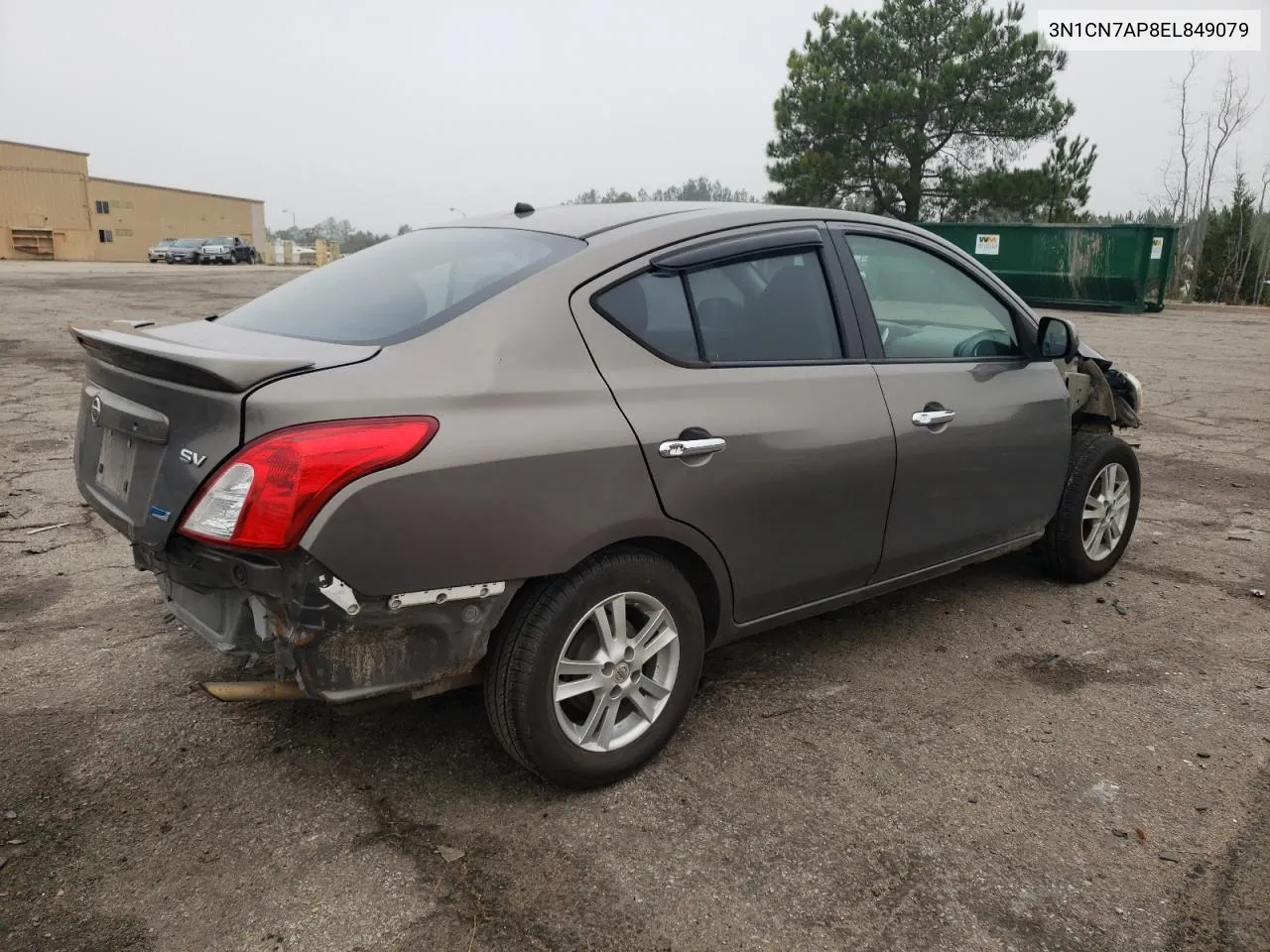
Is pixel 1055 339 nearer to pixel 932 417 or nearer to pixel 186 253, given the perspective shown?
pixel 932 417

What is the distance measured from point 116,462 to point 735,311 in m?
1.82

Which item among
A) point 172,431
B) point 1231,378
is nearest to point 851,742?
point 172,431

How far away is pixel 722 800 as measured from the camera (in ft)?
8.82

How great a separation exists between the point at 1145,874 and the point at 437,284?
2.44 metres

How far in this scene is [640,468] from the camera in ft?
8.53

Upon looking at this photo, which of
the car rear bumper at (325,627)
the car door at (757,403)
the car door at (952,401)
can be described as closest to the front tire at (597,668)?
the car rear bumper at (325,627)

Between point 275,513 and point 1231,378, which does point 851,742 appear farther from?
point 1231,378

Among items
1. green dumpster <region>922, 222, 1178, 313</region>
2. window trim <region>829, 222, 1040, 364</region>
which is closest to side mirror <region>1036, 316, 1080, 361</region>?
window trim <region>829, 222, 1040, 364</region>

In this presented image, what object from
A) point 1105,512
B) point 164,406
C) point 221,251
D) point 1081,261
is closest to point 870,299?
point 1105,512

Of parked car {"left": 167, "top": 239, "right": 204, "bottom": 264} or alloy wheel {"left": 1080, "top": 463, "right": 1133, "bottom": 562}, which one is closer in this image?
alloy wheel {"left": 1080, "top": 463, "right": 1133, "bottom": 562}

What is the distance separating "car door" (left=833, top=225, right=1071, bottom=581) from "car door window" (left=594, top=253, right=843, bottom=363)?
0.22 meters

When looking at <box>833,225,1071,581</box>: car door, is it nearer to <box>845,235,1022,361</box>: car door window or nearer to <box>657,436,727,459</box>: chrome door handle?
<box>845,235,1022,361</box>: car door window

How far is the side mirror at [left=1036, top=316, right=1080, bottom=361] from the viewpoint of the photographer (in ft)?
12.7

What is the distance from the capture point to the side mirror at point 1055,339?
3.87 m
